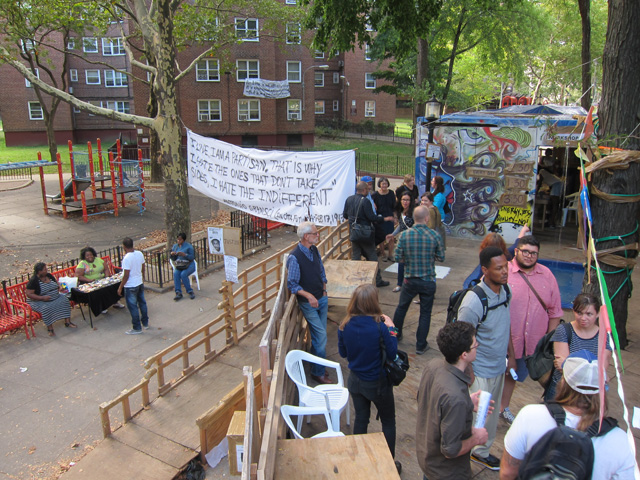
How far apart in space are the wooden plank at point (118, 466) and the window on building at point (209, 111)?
112 ft

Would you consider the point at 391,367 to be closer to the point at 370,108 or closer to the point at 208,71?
the point at 208,71

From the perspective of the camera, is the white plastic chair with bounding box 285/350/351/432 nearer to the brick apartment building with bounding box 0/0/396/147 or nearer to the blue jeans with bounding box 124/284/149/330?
the blue jeans with bounding box 124/284/149/330

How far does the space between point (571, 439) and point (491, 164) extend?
10825 millimetres

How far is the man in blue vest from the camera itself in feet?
18.2

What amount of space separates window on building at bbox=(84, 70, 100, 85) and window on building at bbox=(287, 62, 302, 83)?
1894 cm

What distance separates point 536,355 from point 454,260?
6947mm

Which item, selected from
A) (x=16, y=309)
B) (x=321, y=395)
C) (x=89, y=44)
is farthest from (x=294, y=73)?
(x=321, y=395)

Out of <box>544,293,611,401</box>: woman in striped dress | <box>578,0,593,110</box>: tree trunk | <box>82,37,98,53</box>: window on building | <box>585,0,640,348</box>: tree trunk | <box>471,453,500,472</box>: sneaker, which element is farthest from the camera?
<box>82,37,98,53</box>: window on building

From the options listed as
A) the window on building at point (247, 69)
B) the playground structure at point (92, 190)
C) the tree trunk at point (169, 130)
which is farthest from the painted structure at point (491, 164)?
the window on building at point (247, 69)

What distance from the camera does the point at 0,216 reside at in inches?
742

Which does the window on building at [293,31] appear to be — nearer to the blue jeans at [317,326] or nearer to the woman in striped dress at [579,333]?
the blue jeans at [317,326]

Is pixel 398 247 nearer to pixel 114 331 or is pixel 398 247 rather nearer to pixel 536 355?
pixel 536 355

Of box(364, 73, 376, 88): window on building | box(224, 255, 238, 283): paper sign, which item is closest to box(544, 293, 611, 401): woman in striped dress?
box(224, 255, 238, 283): paper sign

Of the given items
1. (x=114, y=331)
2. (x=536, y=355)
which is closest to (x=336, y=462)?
(x=536, y=355)
